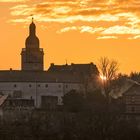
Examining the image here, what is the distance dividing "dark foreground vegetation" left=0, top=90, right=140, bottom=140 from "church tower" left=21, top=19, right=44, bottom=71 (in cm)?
2925

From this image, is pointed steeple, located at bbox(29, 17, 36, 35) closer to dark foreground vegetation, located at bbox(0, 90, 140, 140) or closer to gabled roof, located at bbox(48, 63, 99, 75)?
gabled roof, located at bbox(48, 63, 99, 75)

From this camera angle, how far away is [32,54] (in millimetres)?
111125

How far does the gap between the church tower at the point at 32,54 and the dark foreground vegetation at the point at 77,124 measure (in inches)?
1152

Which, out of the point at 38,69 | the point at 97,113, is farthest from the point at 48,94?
the point at 97,113

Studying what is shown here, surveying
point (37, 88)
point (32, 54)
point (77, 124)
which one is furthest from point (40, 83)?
point (77, 124)

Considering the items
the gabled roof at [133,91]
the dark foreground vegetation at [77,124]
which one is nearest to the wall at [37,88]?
the gabled roof at [133,91]

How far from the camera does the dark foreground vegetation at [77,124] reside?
246 feet

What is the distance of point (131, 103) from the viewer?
87.5 m

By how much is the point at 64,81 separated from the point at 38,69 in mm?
9020

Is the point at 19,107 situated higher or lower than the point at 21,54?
lower

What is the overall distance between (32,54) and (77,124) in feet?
115

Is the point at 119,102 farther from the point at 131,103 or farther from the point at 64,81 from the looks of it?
the point at 64,81

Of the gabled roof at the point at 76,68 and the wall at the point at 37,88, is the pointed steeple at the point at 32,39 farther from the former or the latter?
the wall at the point at 37,88

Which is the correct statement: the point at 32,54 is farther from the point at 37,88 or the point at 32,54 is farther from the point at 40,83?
the point at 37,88
